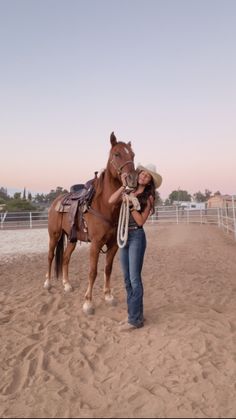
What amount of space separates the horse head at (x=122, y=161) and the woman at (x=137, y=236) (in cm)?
10

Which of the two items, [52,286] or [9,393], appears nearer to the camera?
[9,393]

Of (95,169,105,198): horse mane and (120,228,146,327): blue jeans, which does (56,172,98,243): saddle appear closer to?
(95,169,105,198): horse mane

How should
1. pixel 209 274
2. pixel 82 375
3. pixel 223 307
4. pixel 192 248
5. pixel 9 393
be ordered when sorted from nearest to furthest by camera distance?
pixel 9 393
pixel 82 375
pixel 223 307
pixel 209 274
pixel 192 248

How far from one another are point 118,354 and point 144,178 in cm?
172

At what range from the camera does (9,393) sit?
2531 mm

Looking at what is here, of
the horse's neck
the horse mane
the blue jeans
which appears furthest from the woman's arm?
the horse mane

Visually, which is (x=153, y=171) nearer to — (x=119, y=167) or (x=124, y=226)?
(x=119, y=167)

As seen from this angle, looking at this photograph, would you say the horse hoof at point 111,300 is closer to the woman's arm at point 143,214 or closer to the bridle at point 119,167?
the woman's arm at point 143,214

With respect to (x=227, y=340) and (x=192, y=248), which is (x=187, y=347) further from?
(x=192, y=248)

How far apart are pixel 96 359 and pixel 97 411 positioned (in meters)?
0.77

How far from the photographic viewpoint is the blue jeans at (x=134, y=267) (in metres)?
3.56

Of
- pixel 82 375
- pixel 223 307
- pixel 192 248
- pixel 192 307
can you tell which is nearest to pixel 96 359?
pixel 82 375

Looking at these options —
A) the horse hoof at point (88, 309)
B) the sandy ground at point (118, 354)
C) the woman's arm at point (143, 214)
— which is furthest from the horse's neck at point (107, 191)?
the sandy ground at point (118, 354)

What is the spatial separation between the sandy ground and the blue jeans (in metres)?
0.18
